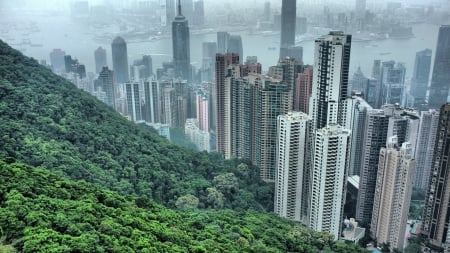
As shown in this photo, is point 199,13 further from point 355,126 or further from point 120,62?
point 355,126

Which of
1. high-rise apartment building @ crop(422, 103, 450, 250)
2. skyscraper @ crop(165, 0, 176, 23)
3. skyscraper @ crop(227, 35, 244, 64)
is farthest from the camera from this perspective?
skyscraper @ crop(165, 0, 176, 23)

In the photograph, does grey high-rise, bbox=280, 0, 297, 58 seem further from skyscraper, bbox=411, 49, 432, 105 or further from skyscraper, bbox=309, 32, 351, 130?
skyscraper, bbox=411, 49, 432, 105

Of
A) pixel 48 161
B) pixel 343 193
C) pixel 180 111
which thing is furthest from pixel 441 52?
pixel 48 161

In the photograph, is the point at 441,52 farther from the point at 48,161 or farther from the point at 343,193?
the point at 48,161

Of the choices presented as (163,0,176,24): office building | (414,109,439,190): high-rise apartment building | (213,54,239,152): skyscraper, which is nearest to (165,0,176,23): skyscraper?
(163,0,176,24): office building

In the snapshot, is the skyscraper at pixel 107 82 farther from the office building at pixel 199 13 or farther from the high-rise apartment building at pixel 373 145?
Result: the high-rise apartment building at pixel 373 145

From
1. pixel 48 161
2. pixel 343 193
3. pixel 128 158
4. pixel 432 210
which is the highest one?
pixel 48 161
